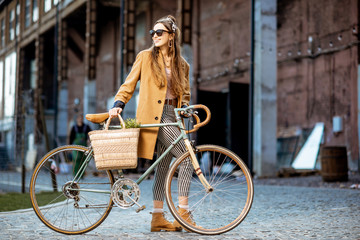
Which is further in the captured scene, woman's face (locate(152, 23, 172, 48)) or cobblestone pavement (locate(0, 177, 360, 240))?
woman's face (locate(152, 23, 172, 48))

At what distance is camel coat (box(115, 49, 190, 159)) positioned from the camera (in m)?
4.61

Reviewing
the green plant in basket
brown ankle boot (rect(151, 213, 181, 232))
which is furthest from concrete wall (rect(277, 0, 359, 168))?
the green plant in basket

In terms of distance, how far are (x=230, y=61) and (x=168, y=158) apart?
19.1 m

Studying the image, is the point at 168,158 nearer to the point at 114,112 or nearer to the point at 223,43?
the point at 114,112

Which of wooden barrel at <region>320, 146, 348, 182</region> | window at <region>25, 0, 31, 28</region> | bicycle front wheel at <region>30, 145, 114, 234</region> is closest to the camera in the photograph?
bicycle front wheel at <region>30, 145, 114, 234</region>

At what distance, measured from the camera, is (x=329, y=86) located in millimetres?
18828

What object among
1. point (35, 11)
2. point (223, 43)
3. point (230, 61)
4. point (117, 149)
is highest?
point (35, 11)

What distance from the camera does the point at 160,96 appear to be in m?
4.72

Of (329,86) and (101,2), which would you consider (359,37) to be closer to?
(329,86)

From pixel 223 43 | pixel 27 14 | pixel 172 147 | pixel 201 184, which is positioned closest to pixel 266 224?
pixel 201 184

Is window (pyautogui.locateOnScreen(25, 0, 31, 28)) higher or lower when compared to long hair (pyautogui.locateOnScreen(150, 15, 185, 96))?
higher

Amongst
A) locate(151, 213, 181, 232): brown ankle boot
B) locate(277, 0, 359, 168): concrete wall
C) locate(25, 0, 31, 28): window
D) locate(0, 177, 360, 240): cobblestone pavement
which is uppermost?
locate(25, 0, 31, 28): window

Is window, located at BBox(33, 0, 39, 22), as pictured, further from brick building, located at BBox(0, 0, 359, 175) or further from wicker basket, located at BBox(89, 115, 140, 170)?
wicker basket, located at BBox(89, 115, 140, 170)

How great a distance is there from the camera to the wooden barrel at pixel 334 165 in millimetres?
11961
